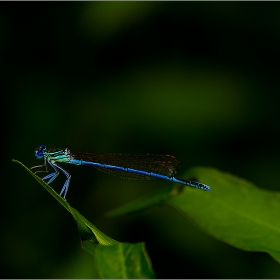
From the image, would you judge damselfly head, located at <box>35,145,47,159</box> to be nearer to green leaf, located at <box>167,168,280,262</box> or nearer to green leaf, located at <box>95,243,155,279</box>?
green leaf, located at <box>167,168,280,262</box>

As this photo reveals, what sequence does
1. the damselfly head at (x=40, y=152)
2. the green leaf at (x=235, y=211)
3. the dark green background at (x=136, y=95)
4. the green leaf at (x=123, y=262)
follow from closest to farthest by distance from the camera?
the green leaf at (x=123, y=262) → the green leaf at (x=235, y=211) → the damselfly head at (x=40, y=152) → the dark green background at (x=136, y=95)

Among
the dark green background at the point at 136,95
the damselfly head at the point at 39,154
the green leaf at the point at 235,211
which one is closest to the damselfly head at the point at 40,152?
the damselfly head at the point at 39,154

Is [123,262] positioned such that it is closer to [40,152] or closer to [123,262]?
[123,262]

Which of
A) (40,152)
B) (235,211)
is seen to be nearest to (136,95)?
(40,152)

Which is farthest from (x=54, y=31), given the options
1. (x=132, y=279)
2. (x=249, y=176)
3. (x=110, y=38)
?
(x=132, y=279)

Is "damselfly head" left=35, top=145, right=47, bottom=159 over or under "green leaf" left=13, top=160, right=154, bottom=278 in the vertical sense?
over

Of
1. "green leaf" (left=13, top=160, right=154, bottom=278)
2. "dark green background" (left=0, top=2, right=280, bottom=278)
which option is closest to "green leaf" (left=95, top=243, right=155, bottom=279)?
"green leaf" (left=13, top=160, right=154, bottom=278)

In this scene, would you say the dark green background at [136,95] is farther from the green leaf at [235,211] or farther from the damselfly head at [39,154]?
the green leaf at [235,211]
